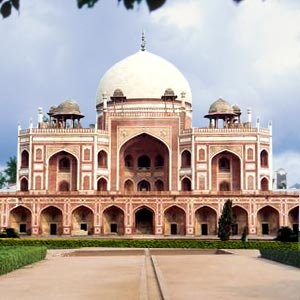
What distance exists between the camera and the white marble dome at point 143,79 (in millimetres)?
43894

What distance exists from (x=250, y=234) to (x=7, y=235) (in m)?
12.9

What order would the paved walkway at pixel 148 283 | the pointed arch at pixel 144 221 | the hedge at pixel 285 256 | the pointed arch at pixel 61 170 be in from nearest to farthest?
the paved walkway at pixel 148 283 < the hedge at pixel 285 256 < the pointed arch at pixel 144 221 < the pointed arch at pixel 61 170

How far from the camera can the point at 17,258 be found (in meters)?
15.3

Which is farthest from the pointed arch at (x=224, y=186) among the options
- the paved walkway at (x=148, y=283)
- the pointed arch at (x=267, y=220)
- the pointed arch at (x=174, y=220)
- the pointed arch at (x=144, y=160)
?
the paved walkway at (x=148, y=283)

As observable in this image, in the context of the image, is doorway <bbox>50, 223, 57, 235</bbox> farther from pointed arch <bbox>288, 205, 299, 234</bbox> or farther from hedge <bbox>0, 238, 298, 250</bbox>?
pointed arch <bbox>288, 205, 299, 234</bbox>

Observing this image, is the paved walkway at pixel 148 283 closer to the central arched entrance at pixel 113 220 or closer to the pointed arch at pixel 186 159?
the central arched entrance at pixel 113 220

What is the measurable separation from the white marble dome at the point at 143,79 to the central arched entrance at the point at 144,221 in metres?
7.99

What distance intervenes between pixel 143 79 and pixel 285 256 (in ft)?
91.1

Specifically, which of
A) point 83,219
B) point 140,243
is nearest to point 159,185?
point 83,219

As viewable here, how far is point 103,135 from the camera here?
4069 centimetres

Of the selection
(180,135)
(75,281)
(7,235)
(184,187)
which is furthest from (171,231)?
(75,281)

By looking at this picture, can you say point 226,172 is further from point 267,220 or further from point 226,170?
point 267,220

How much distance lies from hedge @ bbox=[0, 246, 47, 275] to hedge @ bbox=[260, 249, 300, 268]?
254 inches

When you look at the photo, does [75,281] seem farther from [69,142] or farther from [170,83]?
[170,83]
